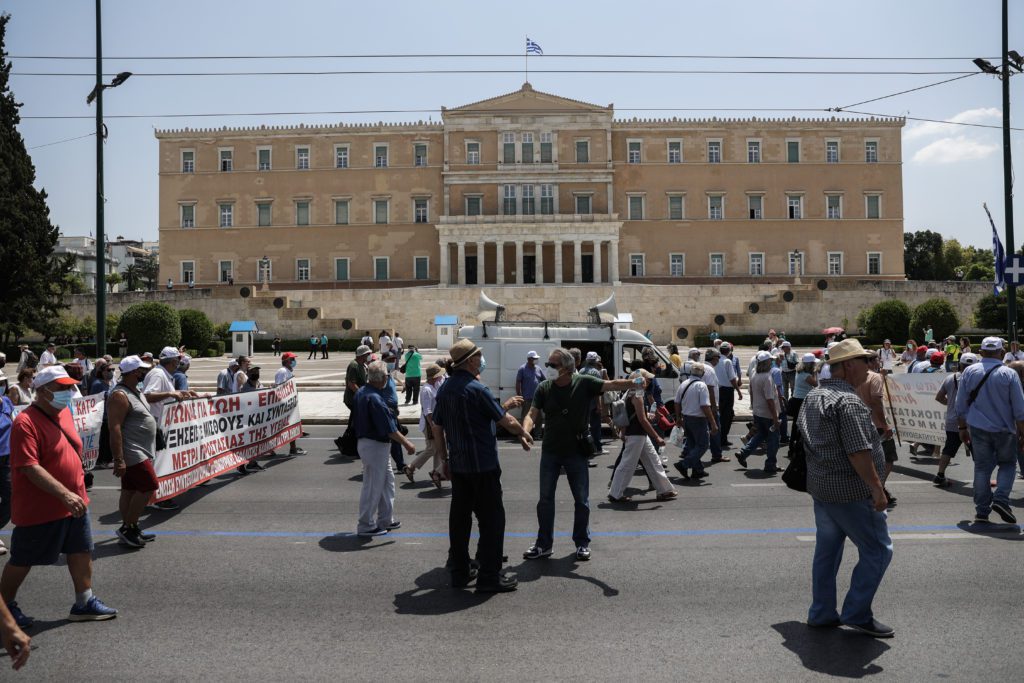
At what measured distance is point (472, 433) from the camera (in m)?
6.55

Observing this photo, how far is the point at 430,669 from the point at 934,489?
24.7ft

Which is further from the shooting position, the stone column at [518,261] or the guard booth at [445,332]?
the stone column at [518,261]

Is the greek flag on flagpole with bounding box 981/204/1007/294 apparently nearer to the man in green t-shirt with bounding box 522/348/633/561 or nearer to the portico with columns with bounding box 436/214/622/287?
the man in green t-shirt with bounding box 522/348/633/561

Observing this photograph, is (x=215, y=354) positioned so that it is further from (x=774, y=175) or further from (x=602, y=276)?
(x=774, y=175)

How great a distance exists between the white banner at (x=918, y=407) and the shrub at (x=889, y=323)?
30751 millimetres

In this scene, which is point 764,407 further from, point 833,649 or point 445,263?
point 445,263

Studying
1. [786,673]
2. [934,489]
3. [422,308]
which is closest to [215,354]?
[422,308]

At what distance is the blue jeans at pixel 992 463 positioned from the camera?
8117mm

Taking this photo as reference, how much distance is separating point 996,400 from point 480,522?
5.07 meters

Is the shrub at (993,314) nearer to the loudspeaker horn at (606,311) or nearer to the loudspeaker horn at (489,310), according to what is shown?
the loudspeaker horn at (606,311)

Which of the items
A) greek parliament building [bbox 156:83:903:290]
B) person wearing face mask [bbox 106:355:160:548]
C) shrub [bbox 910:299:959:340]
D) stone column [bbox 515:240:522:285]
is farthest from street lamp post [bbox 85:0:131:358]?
greek parliament building [bbox 156:83:903:290]

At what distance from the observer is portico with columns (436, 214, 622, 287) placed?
60.4m

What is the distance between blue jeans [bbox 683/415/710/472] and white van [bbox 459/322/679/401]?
14.4 feet

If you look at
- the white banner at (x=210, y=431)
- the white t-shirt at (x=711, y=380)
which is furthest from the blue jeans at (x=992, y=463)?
the white banner at (x=210, y=431)
